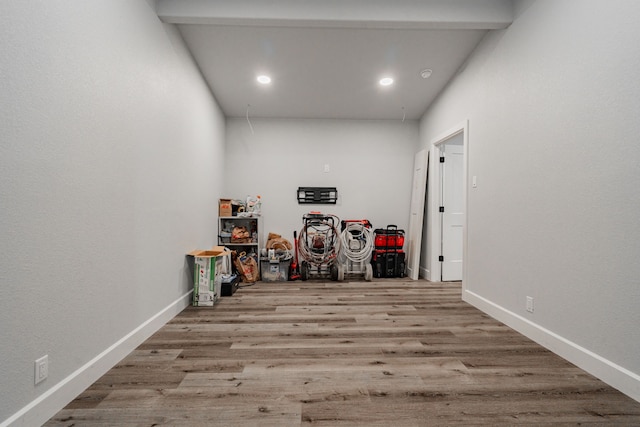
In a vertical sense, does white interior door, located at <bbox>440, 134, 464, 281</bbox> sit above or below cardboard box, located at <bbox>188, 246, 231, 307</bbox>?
above

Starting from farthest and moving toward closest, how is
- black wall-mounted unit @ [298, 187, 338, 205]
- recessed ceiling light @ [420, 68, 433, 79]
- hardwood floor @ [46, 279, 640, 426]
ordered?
black wall-mounted unit @ [298, 187, 338, 205], recessed ceiling light @ [420, 68, 433, 79], hardwood floor @ [46, 279, 640, 426]

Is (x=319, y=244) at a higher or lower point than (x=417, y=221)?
lower

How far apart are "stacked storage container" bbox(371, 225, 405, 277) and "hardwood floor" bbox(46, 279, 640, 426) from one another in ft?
6.56

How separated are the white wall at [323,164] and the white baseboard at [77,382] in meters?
3.09

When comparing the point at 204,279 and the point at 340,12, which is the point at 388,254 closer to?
the point at 204,279

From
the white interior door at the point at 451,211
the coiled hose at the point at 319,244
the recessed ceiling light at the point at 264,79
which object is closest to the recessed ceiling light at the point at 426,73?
the white interior door at the point at 451,211

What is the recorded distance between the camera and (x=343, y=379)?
1.74 m

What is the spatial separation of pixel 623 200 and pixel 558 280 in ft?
2.37

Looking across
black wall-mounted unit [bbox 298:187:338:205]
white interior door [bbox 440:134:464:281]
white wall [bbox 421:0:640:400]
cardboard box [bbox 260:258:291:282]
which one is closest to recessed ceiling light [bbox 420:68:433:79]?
white wall [bbox 421:0:640:400]

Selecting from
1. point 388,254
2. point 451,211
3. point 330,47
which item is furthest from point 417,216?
point 330,47

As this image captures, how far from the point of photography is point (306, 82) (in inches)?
154

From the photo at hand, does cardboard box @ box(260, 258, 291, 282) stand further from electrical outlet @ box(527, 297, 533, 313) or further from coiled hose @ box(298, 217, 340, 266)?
electrical outlet @ box(527, 297, 533, 313)

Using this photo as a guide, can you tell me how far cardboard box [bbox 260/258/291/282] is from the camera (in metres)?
4.64

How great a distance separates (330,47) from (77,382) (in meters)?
3.48
